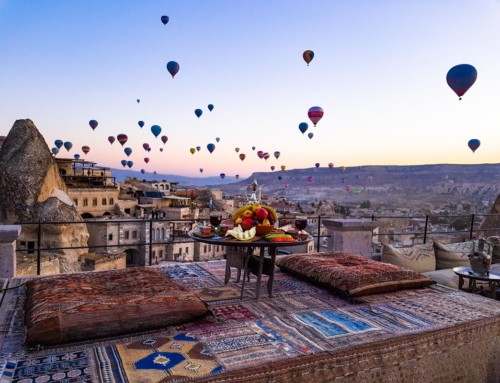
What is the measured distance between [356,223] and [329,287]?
7.22 feet

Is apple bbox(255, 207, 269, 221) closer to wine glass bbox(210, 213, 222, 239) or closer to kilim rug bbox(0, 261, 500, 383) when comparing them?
wine glass bbox(210, 213, 222, 239)

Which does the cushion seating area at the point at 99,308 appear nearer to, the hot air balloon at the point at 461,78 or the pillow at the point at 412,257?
the pillow at the point at 412,257

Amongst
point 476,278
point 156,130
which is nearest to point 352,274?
point 476,278

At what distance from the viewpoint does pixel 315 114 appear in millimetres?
25469

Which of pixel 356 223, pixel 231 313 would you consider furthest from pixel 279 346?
pixel 356 223

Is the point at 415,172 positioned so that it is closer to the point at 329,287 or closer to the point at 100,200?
the point at 100,200

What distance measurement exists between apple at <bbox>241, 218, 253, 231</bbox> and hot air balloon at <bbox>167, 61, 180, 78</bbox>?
25252 millimetres

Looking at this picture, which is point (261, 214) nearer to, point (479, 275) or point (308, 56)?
point (479, 275)

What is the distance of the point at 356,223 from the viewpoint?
6.25m

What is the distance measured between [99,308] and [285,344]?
139 centimetres

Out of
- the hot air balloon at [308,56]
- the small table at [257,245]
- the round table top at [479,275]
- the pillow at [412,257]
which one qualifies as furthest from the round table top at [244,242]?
the hot air balloon at [308,56]

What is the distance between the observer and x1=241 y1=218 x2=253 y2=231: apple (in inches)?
155

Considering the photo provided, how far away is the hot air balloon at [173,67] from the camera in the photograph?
2718 centimetres

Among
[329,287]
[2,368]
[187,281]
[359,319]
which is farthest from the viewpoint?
[187,281]
